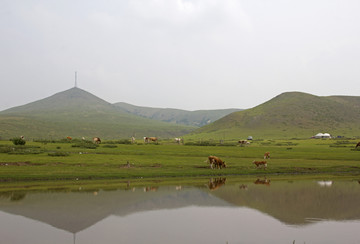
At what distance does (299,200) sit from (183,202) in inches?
364

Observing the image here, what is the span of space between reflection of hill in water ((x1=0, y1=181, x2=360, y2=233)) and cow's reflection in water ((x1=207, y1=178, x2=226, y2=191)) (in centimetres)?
77

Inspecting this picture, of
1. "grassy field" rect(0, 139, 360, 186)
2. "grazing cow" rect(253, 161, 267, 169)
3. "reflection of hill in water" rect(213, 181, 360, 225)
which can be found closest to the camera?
"reflection of hill in water" rect(213, 181, 360, 225)

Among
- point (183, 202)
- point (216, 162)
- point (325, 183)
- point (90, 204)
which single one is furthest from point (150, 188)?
point (325, 183)

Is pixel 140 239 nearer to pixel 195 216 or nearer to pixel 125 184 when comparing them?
pixel 195 216

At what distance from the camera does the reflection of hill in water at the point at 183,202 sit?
20.2 m

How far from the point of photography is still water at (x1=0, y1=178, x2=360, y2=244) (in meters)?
16.2

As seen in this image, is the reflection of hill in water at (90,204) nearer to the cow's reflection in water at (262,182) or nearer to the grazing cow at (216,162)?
the cow's reflection in water at (262,182)

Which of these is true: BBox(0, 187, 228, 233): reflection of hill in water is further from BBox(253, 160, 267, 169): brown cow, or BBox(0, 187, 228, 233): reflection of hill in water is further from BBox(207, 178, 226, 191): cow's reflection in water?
BBox(253, 160, 267, 169): brown cow

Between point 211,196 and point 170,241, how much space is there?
11.8 meters

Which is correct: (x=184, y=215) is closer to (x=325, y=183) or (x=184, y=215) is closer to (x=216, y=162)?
(x=325, y=183)

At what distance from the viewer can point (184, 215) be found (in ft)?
68.3

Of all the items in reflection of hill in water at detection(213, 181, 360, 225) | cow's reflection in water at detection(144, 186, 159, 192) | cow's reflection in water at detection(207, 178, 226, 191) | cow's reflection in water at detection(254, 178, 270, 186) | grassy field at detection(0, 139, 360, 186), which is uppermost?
grassy field at detection(0, 139, 360, 186)

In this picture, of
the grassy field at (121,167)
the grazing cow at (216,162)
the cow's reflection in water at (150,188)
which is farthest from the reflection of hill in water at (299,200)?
the grazing cow at (216,162)

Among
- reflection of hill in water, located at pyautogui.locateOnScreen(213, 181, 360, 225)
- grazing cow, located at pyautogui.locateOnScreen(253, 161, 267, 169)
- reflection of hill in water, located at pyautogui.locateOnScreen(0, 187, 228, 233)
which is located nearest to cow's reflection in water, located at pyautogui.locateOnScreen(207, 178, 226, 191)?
reflection of hill in water, located at pyautogui.locateOnScreen(213, 181, 360, 225)
